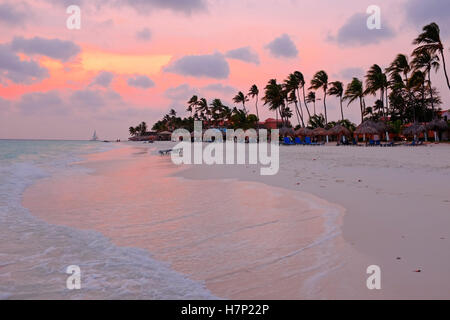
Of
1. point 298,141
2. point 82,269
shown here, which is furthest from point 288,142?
point 82,269

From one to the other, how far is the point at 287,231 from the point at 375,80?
150ft

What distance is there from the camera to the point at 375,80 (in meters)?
43.3

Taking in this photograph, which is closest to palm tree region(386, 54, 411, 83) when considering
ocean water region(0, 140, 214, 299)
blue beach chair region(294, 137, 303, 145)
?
blue beach chair region(294, 137, 303, 145)

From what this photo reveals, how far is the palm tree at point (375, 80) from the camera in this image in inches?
1681

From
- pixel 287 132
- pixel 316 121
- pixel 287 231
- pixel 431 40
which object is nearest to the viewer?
pixel 287 231

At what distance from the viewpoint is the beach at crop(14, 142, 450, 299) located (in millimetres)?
2924

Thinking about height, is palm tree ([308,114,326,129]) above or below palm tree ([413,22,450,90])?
below

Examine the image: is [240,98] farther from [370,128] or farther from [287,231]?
[287,231]

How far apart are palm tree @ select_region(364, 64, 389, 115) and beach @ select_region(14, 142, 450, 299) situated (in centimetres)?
3898

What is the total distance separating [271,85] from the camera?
202 feet

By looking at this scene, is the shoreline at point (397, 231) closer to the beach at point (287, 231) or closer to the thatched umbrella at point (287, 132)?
the beach at point (287, 231)

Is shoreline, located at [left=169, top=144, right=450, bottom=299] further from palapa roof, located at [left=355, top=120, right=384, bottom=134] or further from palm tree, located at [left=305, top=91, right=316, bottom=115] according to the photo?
palm tree, located at [left=305, top=91, right=316, bottom=115]

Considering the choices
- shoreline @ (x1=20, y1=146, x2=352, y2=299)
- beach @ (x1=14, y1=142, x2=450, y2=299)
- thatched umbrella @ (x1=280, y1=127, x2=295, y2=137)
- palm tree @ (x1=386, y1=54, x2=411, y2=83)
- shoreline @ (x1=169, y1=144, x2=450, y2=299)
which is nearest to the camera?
shoreline @ (x1=169, y1=144, x2=450, y2=299)

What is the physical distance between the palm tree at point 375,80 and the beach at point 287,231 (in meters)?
39.0
